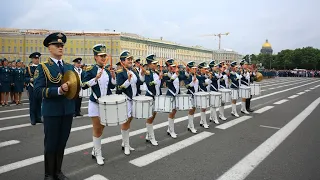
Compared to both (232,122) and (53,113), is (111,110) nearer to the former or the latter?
(53,113)

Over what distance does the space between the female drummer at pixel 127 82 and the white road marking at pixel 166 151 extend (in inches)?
20.0

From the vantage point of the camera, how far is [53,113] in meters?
4.22

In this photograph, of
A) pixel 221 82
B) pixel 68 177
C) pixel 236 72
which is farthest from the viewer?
pixel 236 72

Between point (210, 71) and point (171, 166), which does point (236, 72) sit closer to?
point (210, 71)

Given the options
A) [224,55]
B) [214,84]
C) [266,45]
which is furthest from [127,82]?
[266,45]

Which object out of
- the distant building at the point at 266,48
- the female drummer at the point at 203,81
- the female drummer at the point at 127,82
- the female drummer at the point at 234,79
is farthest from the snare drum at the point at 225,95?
the distant building at the point at 266,48

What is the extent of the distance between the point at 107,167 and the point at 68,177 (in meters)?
0.80

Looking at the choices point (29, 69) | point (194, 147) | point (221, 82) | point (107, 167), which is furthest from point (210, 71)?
point (29, 69)

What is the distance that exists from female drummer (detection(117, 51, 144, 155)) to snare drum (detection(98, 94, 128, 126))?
2.96 ft

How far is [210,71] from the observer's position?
394 inches

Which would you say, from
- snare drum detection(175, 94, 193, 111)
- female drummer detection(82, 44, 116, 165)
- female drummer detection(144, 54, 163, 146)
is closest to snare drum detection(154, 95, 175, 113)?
female drummer detection(144, 54, 163, 146)

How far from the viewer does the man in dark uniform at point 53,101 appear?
13.5 feet

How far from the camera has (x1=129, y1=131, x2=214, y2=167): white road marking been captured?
5590 mm

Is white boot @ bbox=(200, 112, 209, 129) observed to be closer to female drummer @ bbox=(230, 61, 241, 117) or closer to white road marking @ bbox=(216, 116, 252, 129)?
white road marking @ bbox=(216, 116, 252, 129)
